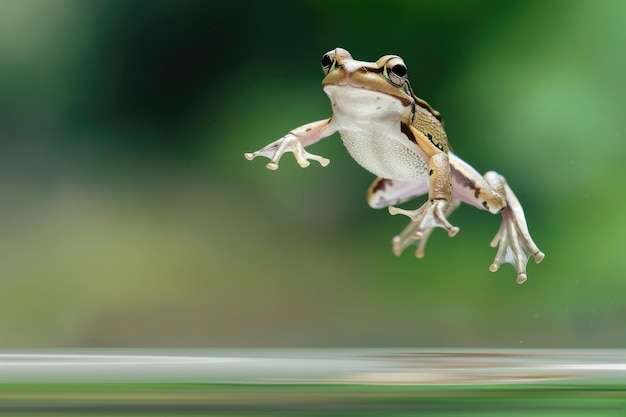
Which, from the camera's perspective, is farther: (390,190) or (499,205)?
(390,190)

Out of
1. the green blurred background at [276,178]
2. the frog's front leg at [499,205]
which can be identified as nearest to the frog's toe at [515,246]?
→ the frog's front leg at [499,205]

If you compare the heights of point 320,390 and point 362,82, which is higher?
point 362,82

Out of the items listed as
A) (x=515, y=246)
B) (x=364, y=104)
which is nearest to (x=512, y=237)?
(x=515, y=246)

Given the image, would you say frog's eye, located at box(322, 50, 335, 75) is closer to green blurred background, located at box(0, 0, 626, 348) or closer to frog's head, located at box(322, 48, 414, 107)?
frog's head, located at box(322, 48, 414, 107)

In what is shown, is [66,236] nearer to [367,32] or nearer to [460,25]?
[367,32]

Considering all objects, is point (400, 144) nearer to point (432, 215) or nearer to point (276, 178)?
point (432, 215)

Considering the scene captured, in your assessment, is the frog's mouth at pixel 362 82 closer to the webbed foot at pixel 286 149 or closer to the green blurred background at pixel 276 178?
the webbed foot at pixel 286 149

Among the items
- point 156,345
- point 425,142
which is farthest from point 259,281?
point 425,142

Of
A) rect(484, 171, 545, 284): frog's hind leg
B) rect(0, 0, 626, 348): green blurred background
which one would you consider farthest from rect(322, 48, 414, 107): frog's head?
rect(0, 0, 626, 348): green blurred background
